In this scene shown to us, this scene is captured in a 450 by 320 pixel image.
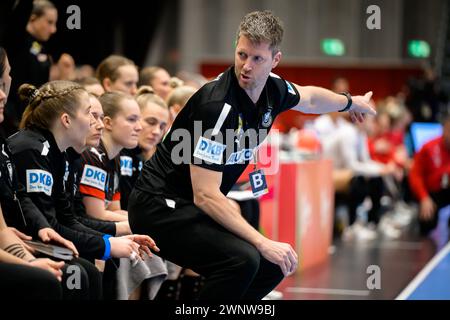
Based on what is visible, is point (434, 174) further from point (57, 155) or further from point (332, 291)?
point (57, 155)

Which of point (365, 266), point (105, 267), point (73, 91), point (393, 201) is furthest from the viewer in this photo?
point (393, 201)

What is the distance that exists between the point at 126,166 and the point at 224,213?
1368 mm

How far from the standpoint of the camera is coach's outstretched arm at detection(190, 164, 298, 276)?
3.33 metres

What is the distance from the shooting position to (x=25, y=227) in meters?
3.41

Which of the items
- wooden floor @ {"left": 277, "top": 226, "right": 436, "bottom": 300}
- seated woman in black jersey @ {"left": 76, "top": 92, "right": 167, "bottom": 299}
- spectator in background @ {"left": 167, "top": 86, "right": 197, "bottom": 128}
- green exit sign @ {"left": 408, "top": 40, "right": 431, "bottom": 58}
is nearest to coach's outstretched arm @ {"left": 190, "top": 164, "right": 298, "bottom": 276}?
seated woman in black jersey @ {"left": 76, "top": 92, "right": 167, "bottom": 299}

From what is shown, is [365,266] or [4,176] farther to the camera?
[365,266]

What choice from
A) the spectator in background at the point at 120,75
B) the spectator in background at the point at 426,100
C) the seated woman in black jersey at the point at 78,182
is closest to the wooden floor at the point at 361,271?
the spectator in background at the point at 120,75

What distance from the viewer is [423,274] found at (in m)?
6.54

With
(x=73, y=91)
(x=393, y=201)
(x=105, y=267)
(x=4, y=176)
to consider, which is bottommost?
(x=393, y=201)

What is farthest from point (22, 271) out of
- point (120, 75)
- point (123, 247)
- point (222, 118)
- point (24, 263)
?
point (120, 75)

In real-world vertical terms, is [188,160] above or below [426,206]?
above
